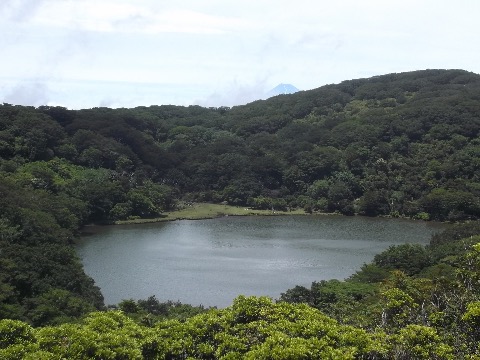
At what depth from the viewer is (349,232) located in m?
55.1

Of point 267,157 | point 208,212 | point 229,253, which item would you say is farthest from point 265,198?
point 229,253

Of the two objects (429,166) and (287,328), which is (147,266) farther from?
(429,166)

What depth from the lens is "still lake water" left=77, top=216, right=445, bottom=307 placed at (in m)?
34.7

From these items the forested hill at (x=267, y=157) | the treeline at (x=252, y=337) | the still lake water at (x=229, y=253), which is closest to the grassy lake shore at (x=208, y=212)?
the forested hill at (x=267, y=157)

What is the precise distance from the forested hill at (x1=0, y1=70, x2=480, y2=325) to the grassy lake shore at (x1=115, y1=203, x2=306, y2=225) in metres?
1.59

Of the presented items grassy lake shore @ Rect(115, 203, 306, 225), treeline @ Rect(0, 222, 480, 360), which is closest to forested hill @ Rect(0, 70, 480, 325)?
grassy lake shore @ Rect(115, 203, 306, 225)

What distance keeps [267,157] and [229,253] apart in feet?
128

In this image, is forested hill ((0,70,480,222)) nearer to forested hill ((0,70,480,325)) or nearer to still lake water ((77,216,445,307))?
forested hill ((0,70,480,325))

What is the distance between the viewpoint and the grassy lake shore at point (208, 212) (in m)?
63.4

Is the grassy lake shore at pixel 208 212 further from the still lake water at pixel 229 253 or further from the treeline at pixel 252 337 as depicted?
the treeline at pixel 252 337

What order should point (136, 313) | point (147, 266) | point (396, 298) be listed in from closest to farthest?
1. point (396, 298)
2. point (136, 313)
3. point (147, 266)

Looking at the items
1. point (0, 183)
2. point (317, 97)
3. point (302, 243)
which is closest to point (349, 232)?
point (302, 243)

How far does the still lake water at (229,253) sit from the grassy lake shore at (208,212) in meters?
1.98

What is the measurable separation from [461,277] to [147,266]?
24.5 meters
